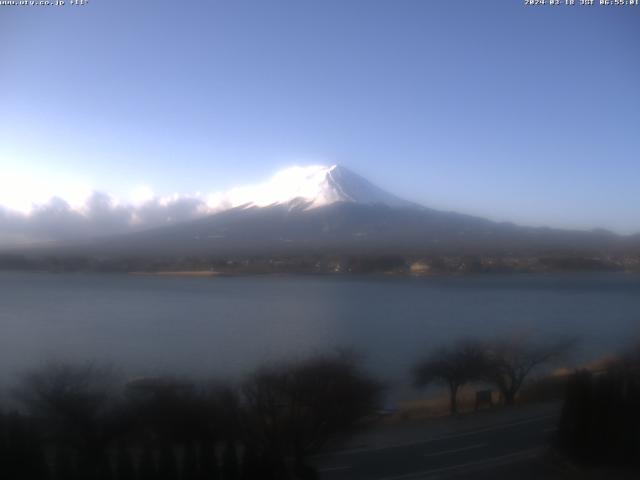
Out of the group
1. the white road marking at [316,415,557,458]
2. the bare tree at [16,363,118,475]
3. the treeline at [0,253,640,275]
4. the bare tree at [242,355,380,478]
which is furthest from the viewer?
the treeline at [0,253,640,275]

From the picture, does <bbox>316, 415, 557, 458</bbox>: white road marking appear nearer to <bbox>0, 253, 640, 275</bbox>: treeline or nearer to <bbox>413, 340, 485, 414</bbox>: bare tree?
<bbox>413, 340, 485, 414</bbox>: bare tree

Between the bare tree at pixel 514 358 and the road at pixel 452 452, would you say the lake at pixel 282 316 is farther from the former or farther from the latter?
the road at pixel 452 452

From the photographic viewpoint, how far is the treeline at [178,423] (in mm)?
3043

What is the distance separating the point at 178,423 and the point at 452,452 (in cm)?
184

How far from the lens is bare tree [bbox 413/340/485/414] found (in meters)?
5.27

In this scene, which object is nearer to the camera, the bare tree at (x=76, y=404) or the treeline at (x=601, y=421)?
the bare tree at (x=76, y=404)

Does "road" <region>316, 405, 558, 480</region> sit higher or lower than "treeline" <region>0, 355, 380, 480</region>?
lower

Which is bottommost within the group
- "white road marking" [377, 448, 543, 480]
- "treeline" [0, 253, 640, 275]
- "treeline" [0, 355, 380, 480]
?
"white road marking" [377, 448, 543, 480]

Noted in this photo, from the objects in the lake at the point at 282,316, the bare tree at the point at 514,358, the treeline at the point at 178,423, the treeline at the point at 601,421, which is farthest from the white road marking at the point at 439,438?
the lake at the point at 282,316

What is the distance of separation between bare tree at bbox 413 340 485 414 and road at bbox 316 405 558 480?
786mm

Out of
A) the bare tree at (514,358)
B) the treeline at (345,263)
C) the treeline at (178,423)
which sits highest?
the treeline at (345,263)

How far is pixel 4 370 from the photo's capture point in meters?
4.99

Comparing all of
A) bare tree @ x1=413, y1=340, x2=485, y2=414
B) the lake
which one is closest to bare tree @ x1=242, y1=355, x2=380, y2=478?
the lake

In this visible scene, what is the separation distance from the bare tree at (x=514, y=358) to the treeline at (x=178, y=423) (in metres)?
1.46
